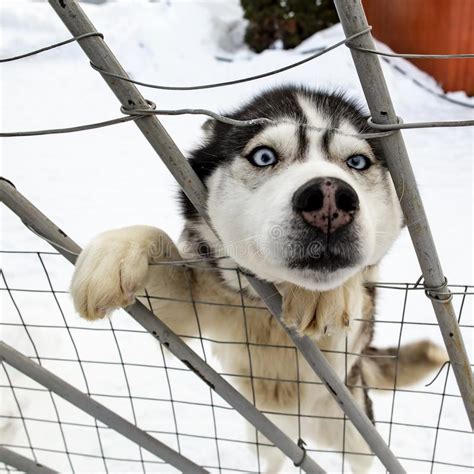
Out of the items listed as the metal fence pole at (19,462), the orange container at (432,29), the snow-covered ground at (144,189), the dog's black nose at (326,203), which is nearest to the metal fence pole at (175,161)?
the dog's black nose at (326,203)

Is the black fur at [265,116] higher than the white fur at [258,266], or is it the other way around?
the black fur at [265,116]

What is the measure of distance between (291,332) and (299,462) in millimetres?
548

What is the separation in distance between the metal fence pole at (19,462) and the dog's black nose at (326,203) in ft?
4.55

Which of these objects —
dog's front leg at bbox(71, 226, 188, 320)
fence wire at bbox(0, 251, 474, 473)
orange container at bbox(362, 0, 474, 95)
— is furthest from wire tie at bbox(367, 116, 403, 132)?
orange container at bbox(362, 0, 474, 95)

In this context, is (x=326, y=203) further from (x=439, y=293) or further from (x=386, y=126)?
(x=439, y=293)

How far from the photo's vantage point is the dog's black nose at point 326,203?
3.74 ft

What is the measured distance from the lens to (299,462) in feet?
5.64

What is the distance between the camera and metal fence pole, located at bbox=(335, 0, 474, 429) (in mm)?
982

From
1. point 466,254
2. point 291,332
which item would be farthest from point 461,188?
point 291,332

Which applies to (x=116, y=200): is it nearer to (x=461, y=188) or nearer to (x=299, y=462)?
(x=461, y=188)

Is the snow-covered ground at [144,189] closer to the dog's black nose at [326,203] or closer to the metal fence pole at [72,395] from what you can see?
the metal fence pole at [72,395]

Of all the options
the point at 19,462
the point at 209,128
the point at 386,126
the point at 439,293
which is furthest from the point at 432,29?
the point at 19,462

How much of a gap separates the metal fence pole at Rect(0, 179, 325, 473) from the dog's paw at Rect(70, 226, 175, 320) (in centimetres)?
6

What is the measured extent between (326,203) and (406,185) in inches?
6.1
